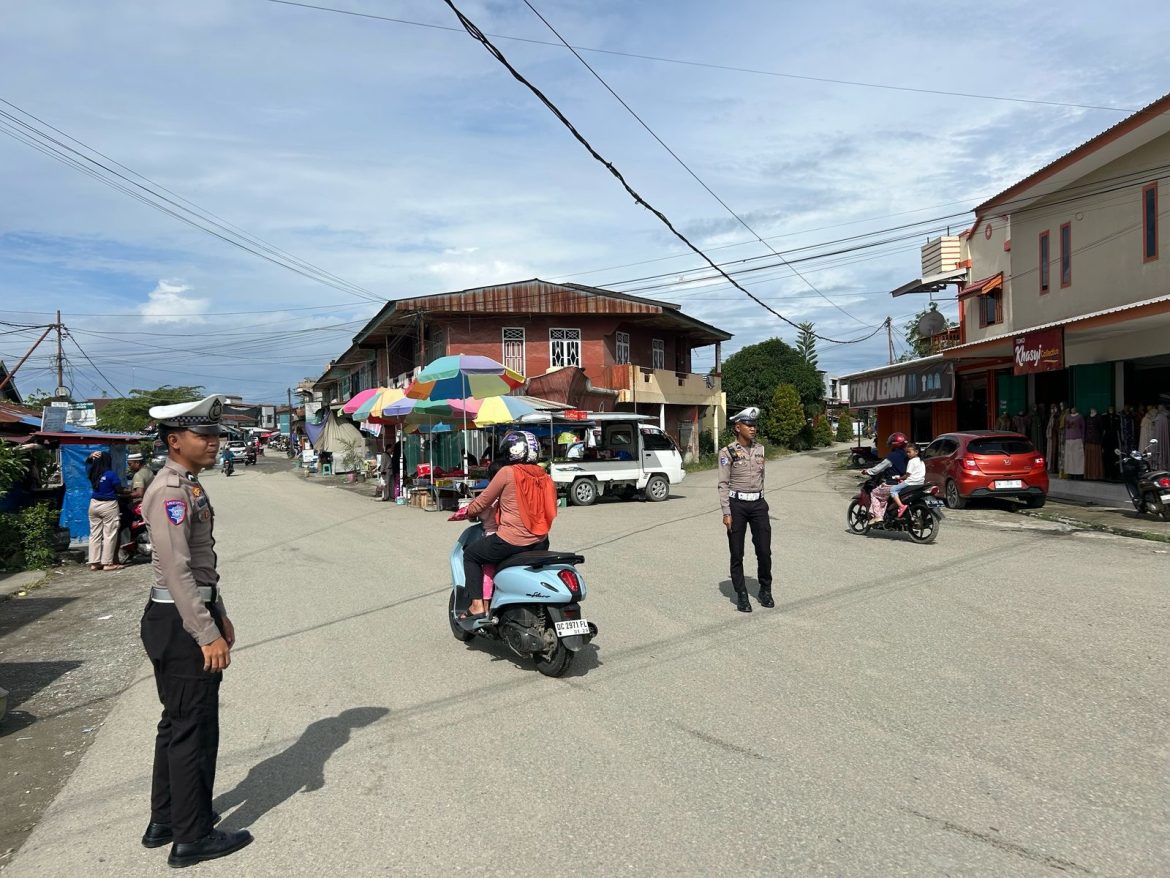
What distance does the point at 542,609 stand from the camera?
583 cm

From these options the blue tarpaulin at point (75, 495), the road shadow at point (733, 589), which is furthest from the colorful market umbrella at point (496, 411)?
the road shadow at point (733, 589)

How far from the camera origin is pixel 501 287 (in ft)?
107

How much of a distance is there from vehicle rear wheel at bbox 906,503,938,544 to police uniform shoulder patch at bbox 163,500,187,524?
35.0 ft

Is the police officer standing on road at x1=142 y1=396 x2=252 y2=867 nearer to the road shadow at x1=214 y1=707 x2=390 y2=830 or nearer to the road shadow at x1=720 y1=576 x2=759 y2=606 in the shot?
the road shadow at x1=214 y1=707 x2=390 y2=830

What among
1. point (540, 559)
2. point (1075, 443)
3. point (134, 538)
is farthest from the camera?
point (1075, 443)

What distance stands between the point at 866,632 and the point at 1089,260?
17.2 m

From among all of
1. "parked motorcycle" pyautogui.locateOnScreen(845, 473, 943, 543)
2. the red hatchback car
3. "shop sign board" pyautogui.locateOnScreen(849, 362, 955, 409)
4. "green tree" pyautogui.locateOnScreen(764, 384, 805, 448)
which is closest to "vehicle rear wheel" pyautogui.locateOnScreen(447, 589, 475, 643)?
"parked motorcycle" pyautogui.locateOnScreen(845, 473, 943, 543)

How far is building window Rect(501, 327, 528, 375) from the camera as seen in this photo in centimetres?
3359

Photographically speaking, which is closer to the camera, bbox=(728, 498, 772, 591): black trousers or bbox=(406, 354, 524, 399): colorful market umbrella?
bbox=(728, 498, 772, 591): black trousers

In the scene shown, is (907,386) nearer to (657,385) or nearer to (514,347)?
(657,385)

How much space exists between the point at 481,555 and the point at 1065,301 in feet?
65.0

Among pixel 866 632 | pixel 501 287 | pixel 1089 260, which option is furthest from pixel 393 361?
pixel 866 632

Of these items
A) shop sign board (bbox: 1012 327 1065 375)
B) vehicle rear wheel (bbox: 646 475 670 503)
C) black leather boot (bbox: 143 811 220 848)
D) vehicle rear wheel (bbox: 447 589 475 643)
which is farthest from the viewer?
vehicle rear wheel (bbox: 646 475 670 503)

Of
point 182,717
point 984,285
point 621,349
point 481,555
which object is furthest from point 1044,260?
point 182,717
